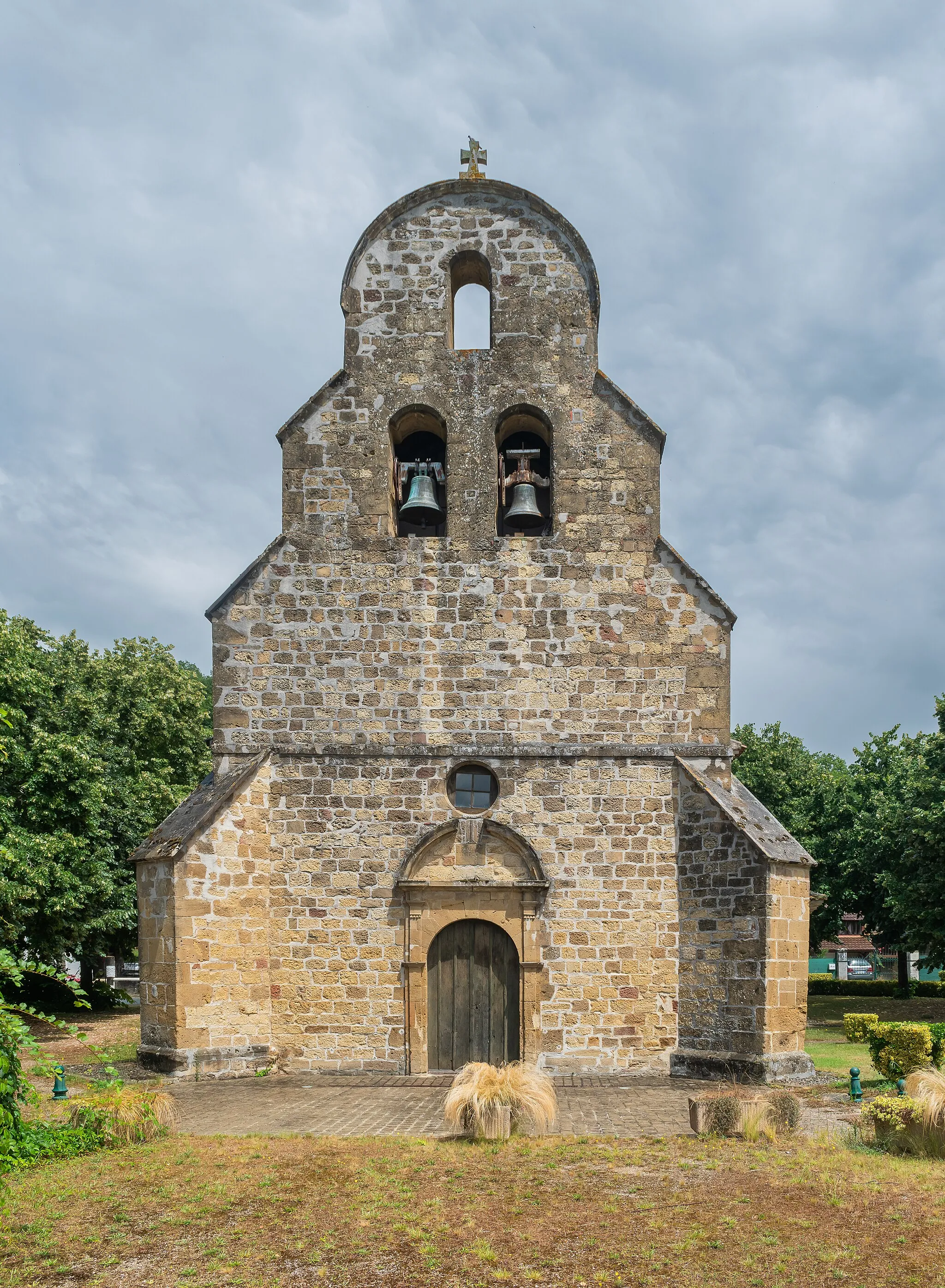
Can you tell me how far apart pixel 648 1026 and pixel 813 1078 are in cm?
203

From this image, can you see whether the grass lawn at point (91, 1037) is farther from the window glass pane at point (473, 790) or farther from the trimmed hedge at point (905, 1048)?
the trimmed hedge at point (905, 1048)

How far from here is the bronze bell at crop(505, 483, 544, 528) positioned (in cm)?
1491

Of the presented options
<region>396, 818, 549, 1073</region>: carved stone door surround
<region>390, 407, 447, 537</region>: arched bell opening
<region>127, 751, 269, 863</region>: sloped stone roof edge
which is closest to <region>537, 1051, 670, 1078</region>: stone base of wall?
<region>396, 818, 549, 1073</region>: carved stone door surround

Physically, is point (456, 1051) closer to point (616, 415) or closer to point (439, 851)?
point (439, 851)

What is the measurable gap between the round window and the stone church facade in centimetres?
6

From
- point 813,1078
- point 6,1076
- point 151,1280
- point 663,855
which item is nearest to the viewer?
point 151,1280

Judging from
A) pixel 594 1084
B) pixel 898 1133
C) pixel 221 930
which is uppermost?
pixel 221 930

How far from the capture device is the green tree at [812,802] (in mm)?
31672

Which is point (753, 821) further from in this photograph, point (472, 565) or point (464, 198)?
point (464, 198)

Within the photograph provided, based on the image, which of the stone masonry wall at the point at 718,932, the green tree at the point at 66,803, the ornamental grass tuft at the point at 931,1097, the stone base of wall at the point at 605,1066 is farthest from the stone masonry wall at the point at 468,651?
the green tree at the point at 66,803

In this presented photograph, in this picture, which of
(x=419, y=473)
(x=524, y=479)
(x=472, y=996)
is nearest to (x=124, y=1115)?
(x=472, y=996)

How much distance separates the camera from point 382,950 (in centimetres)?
1406

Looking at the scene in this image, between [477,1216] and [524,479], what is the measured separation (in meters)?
9.74

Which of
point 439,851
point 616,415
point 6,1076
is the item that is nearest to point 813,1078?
point 439,851
